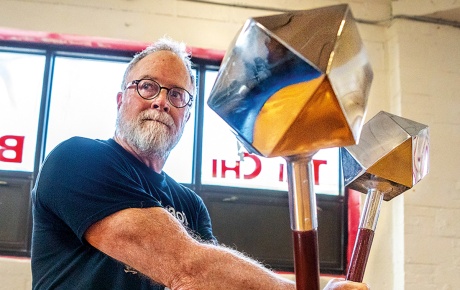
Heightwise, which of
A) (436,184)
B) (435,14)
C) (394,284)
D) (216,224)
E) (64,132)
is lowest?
(394,284)

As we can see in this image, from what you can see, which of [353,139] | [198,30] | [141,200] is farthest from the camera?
[198,30]

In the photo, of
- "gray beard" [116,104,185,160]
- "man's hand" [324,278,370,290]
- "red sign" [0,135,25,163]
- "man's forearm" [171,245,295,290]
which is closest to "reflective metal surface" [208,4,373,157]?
"man's hand" [324,278,370,290]

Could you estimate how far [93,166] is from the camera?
942 millimetres

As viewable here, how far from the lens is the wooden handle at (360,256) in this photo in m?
0.67

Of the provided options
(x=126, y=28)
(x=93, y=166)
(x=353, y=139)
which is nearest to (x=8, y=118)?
(x=126, y=28)

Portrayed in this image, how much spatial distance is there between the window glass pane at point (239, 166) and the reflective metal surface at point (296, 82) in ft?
7.51

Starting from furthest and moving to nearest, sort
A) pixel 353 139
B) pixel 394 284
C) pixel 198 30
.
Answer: pixel 198 30 < pixel 394 284 < pixel 353 139

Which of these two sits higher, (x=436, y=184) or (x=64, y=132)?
(x=64, y=132)

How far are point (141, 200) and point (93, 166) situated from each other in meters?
0.11

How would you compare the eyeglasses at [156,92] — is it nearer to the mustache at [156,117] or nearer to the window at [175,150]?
the mustache at [156,117]

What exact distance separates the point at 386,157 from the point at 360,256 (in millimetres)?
145

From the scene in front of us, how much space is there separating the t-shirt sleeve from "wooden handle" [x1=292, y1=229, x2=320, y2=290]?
44 cm

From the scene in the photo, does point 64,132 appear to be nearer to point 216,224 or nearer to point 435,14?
point 216,224

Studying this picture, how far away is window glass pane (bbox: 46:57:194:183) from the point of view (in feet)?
8.84
